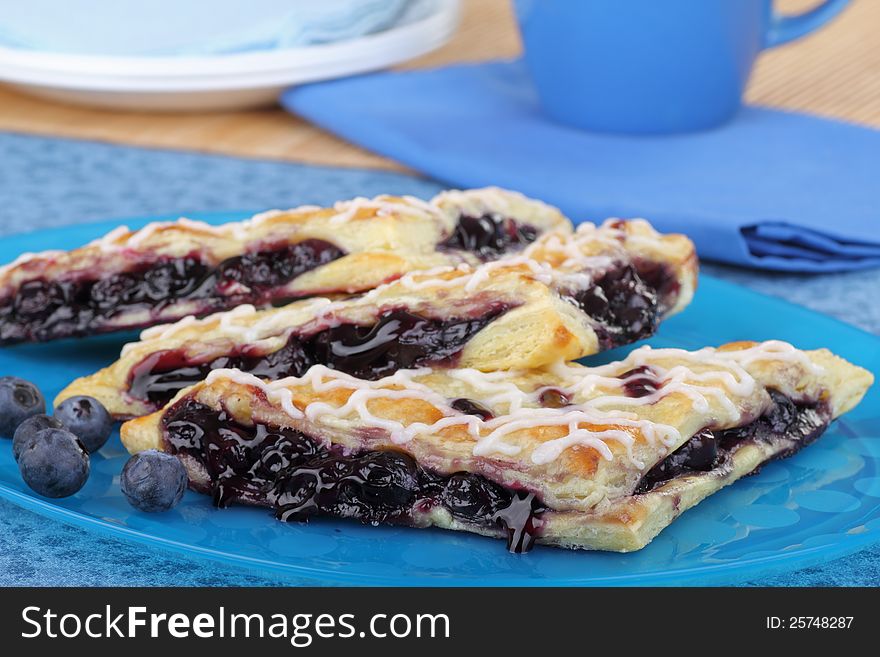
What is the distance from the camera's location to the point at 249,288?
2.17 m

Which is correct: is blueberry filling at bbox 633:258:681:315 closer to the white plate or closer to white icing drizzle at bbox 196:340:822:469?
white icing drizzle at bbox 196:340:822:469

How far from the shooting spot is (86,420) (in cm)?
182

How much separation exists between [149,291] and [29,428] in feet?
1.61

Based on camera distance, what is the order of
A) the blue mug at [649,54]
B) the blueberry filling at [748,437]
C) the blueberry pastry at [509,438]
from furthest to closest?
the blue mug at [649,54] < the blueberry filling at [748,437] < the blueberry pastry at [509,438]

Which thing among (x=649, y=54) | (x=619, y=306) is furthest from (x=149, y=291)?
(x=649, y=54)

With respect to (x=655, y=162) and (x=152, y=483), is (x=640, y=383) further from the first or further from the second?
(x=655, y=162)

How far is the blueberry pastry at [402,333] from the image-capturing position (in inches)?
74.3

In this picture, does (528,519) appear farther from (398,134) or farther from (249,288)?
(398,134)

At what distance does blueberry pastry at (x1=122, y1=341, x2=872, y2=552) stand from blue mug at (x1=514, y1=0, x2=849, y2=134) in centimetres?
147

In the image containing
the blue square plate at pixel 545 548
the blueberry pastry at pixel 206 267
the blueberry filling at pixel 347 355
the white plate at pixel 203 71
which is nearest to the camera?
the blue square plate at pixel 545 548

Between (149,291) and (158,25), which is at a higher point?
(158,25)

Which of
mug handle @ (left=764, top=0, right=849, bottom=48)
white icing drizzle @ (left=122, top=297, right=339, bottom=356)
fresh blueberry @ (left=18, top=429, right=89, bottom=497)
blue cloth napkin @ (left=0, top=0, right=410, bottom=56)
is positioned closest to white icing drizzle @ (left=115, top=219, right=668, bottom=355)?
white icing drizzle @ (left=122, top=297, right=339, bottom=356)

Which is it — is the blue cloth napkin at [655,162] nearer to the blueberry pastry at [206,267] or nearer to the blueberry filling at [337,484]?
the blueberry pastry at [206,267]

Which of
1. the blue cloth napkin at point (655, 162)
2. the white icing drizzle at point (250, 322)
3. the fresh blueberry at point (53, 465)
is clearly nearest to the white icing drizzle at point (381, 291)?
the white icing drizzle at point (250, 322)
